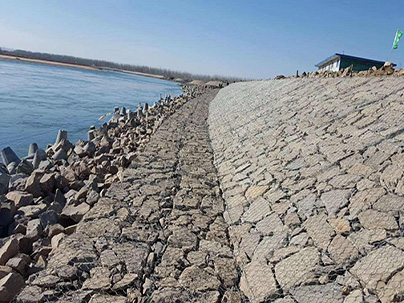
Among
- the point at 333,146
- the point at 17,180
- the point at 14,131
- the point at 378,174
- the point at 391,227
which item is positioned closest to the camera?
the point at 391,227

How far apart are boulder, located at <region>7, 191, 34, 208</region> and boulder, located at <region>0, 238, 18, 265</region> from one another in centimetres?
184

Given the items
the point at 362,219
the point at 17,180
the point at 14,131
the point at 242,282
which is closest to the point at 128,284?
the point at 242,282

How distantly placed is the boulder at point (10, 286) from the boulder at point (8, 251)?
485 millimetres

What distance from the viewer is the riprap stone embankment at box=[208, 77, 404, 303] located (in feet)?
8.32

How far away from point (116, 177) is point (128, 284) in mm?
2879

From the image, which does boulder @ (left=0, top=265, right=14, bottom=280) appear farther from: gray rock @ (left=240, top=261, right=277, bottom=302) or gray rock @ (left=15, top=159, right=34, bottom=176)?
gray rock @ (left=15, top=159, right=34, bottom=176)

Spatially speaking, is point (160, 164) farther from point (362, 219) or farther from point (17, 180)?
point (362, 219)

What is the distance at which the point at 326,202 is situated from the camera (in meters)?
3.46

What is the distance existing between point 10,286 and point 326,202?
10.5ft

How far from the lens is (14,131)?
40.1ft

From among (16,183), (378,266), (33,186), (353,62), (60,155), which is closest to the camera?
(378,266)

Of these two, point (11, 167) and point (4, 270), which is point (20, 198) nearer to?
point (4, 270)

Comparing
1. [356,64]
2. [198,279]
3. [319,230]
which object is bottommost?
[198,279]

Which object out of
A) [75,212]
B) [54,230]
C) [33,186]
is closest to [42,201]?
[33,186]
